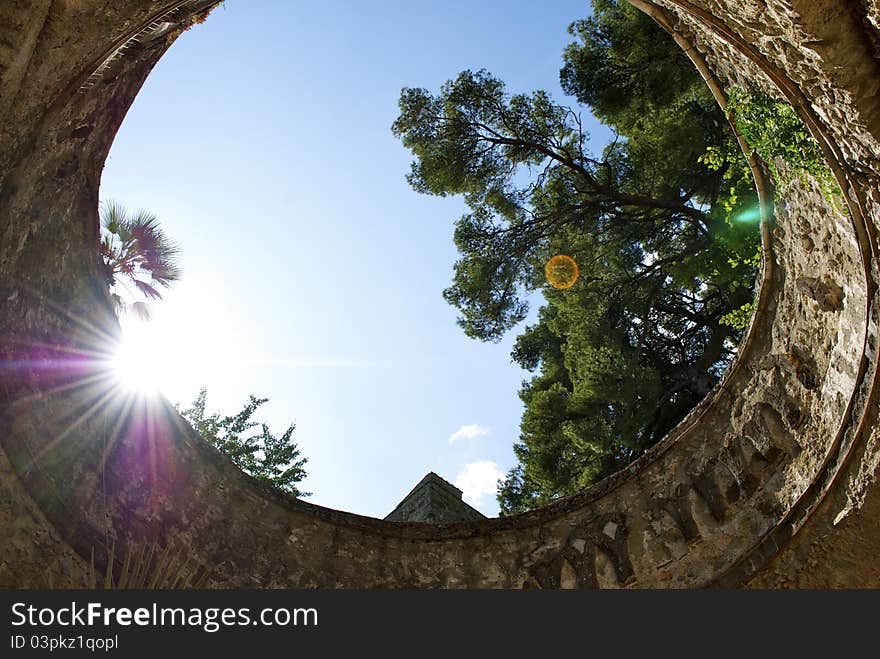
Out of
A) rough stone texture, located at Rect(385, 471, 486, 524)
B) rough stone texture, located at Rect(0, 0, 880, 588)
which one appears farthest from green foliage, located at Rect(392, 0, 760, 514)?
rough stone texture, located at Rect(0, 0, 880, 588)

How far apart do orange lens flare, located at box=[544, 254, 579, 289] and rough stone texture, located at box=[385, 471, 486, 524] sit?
425 cm

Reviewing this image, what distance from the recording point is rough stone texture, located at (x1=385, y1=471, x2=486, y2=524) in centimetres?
765

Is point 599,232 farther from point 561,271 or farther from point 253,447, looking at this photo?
point 253,447

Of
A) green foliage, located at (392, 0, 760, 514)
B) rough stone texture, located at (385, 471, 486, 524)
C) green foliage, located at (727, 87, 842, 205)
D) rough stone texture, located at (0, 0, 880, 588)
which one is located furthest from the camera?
green foliage, located at (392, 0, 760, 514)

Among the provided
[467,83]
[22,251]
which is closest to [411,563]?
[22,251]

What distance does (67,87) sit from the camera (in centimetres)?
343

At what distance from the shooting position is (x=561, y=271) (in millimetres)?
10883

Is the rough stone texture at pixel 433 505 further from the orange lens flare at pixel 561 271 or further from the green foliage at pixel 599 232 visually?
the orange lens flare at pixel 561 271

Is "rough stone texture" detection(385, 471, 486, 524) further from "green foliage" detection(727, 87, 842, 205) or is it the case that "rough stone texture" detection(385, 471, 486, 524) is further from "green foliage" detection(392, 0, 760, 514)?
"green foliage" detection(727, 87, 842, 205)

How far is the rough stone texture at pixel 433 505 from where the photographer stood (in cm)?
765

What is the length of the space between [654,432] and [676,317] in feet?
8.10

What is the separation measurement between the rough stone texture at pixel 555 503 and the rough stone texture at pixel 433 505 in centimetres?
146

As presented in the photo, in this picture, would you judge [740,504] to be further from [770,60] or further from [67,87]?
[67,87]

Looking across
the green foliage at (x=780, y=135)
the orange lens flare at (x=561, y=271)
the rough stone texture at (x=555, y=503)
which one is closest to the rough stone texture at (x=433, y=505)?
the rough stone texture at (x=555, y=503)
